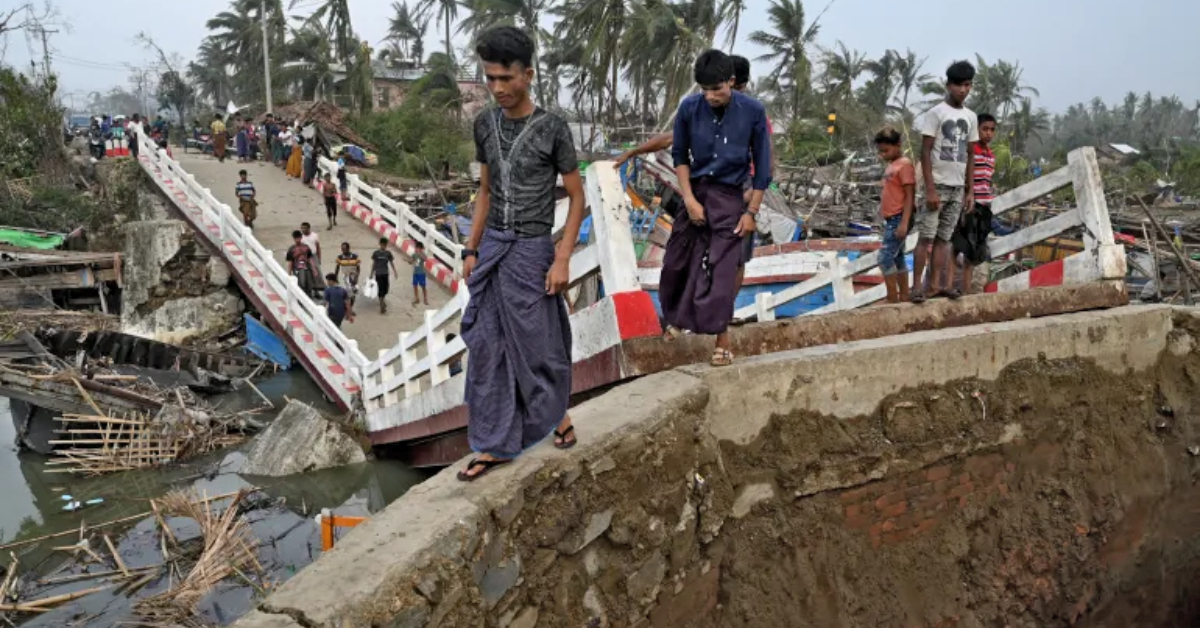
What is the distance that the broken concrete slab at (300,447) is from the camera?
8.21 m

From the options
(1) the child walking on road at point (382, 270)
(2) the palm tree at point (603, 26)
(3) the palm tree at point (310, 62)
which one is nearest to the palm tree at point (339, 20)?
(3) the palm tree at point (310, 62)

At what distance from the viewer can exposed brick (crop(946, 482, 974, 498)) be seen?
4.16 meters

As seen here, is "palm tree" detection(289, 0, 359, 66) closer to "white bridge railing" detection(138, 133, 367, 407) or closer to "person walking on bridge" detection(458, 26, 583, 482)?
"white bridge railing" detection(138, 133, 367, 407)

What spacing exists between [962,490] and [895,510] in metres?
0.48

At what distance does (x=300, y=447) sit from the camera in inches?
328

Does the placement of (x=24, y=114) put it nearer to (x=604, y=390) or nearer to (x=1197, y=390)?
(x=604, y=390)

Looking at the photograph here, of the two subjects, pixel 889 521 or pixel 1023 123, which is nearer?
pixel 889 521

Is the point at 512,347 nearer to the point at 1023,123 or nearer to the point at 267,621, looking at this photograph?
the point at 267,621

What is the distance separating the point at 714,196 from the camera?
144 inches

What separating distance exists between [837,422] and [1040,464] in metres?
1.51

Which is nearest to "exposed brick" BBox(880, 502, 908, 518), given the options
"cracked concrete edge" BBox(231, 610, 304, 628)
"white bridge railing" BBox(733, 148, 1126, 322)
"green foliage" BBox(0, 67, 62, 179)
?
"white bridge railing" BBox(733, 148, 1126, 322)

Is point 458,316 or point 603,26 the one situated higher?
point 603,26

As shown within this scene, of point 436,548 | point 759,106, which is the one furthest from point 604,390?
point 436,548

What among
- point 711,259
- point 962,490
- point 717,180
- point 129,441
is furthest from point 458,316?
point 129,441
